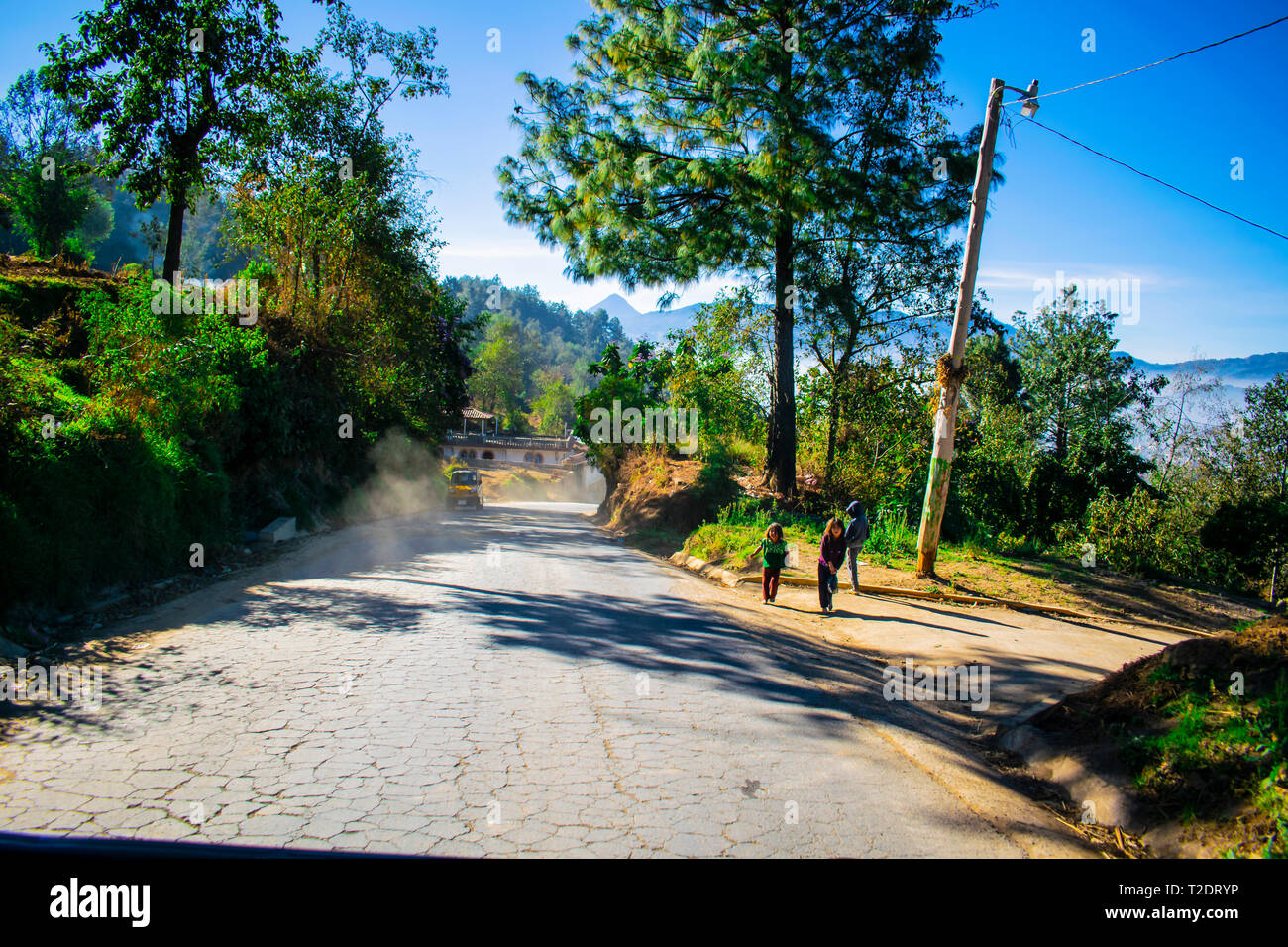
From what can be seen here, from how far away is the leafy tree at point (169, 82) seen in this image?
14250mm

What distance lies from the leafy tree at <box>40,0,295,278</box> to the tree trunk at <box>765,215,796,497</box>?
44.8 feet

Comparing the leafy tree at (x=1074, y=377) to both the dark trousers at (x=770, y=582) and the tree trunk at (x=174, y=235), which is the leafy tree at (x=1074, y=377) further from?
the tree trunk at (x=174, y=235)

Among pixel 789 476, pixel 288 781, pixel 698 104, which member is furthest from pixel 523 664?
pixel 698 104

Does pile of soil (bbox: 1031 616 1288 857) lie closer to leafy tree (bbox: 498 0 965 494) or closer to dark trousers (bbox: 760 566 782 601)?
dark trousers (bbox: 760 566 782 601)

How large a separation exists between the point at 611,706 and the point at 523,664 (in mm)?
1335

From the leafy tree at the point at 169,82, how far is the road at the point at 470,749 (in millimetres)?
13024

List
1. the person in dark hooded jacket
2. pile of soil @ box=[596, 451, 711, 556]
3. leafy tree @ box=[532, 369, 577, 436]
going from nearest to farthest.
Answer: the person in dark hooded jacket < pile of soil @ box=[596, 451, 711, 556] < leafy tree @ box=[532, 369, 577, 436]

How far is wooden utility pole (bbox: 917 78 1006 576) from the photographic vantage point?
36.1 feet

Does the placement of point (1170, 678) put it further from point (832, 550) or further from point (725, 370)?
point (725, 370)

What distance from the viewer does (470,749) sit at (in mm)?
4398

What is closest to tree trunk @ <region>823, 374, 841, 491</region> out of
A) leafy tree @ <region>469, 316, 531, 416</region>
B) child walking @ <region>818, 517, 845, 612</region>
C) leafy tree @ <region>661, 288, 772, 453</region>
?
leafy tree @ <region>661, 288, 772, 453</region>

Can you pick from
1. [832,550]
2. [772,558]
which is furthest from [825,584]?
[772,558]
